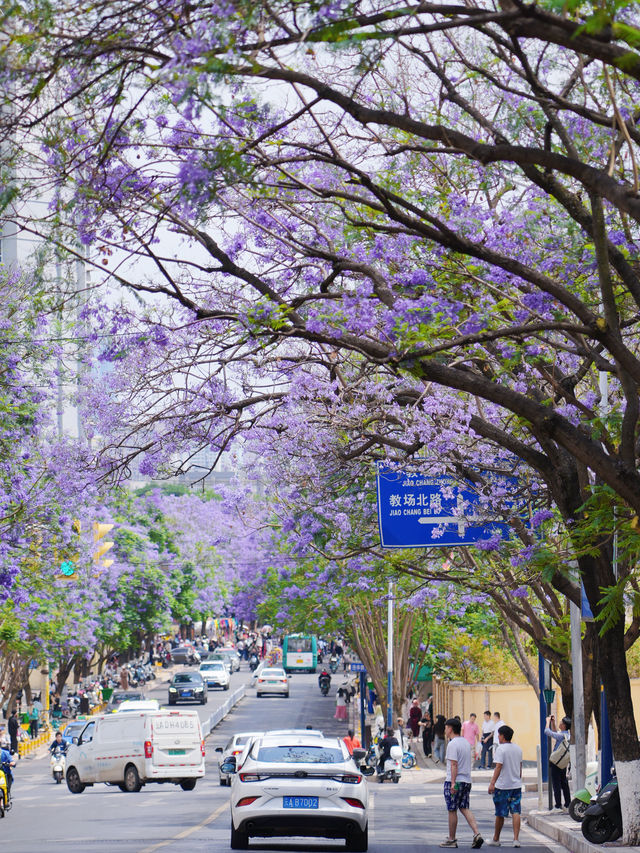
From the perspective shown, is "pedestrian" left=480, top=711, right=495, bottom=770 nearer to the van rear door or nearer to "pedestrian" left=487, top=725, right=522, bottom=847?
the van rear door

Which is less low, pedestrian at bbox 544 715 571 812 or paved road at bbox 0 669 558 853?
pedestrian at bbox 544 715 571 812

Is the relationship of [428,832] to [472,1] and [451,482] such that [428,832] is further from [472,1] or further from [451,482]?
[472,1]

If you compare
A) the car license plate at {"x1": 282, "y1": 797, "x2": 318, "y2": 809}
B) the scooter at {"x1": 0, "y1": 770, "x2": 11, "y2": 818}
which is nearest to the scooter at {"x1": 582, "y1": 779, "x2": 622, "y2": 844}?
the car license plate at {"x1": 282, "y1": 797, "x2": 318, "y2": 809}

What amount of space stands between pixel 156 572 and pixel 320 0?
191 ft

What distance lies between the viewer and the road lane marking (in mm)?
15909

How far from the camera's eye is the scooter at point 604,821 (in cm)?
1670

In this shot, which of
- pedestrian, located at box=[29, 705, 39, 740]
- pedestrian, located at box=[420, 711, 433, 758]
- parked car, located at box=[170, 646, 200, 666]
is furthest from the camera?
parked car, located at box=[170, 646, 200, 666]

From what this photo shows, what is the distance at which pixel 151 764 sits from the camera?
92.1 feet

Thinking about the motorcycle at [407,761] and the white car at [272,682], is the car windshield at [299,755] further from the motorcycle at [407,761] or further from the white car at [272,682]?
the white car at [272,682]

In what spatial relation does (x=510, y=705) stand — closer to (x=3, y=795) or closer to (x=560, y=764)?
(x=560, y=764)

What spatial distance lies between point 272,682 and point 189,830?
52.3m

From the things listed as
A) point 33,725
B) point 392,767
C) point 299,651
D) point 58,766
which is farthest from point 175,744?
point 299,651

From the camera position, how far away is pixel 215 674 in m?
75.4

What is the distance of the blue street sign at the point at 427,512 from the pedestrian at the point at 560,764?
425cm
